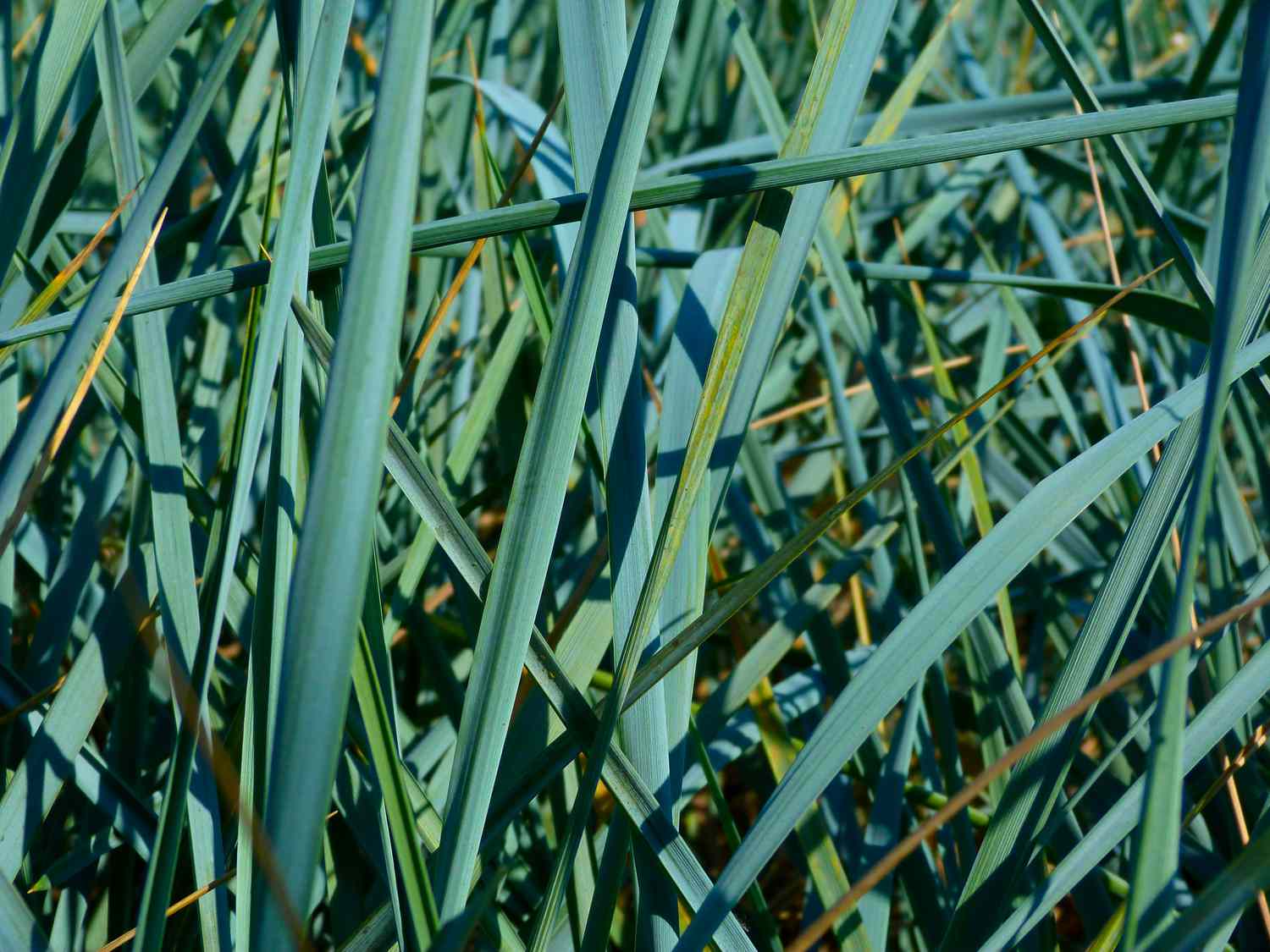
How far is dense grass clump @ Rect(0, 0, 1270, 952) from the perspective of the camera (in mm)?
289

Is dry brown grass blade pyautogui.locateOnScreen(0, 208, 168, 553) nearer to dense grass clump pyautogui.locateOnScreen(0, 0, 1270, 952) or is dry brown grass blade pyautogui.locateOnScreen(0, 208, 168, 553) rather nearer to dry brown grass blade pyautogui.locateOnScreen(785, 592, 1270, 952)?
dense grass clump pyautogui.locateOnScreen(0, 0, 1270, 952)

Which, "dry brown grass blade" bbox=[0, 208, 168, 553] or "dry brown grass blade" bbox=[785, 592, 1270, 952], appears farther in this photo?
"dry brown grass blade" bbox=[0, 208, 168, 553]

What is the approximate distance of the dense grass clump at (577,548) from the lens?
11.4 inches

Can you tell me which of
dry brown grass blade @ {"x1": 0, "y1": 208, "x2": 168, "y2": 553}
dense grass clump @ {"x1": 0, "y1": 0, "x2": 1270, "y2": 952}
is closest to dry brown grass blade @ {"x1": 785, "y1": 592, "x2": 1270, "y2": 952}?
dense grass clump @ {"x1": 0, "y1": 0, "x2": 1270, "y2": 952}

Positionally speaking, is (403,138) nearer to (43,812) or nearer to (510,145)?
(43,812)

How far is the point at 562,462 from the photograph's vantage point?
317mm

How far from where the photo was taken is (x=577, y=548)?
68 cm

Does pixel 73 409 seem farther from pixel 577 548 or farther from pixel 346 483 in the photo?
pixel 577 548

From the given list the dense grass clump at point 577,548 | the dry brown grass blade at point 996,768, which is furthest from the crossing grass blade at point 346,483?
the dry brown grass blade at point 996,768

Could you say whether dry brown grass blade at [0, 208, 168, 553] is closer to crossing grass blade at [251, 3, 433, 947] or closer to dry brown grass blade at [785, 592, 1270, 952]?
crossing grass blade at [251, 3, 433, 947]

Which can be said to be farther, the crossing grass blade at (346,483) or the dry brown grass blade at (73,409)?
the dry brown grass blade at (73,409)

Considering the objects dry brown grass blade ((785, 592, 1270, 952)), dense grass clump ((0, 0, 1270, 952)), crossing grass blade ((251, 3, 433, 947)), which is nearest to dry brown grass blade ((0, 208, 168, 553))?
dense grass clump ((0, 0, 1270, 952))

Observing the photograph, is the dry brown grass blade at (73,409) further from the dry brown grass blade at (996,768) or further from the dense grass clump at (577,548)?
the dry brown grass blade at (996,768)

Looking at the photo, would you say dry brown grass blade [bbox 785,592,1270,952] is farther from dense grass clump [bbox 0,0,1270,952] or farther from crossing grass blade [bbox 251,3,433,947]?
crossing grass blade [bbox 251,3,433,947]
